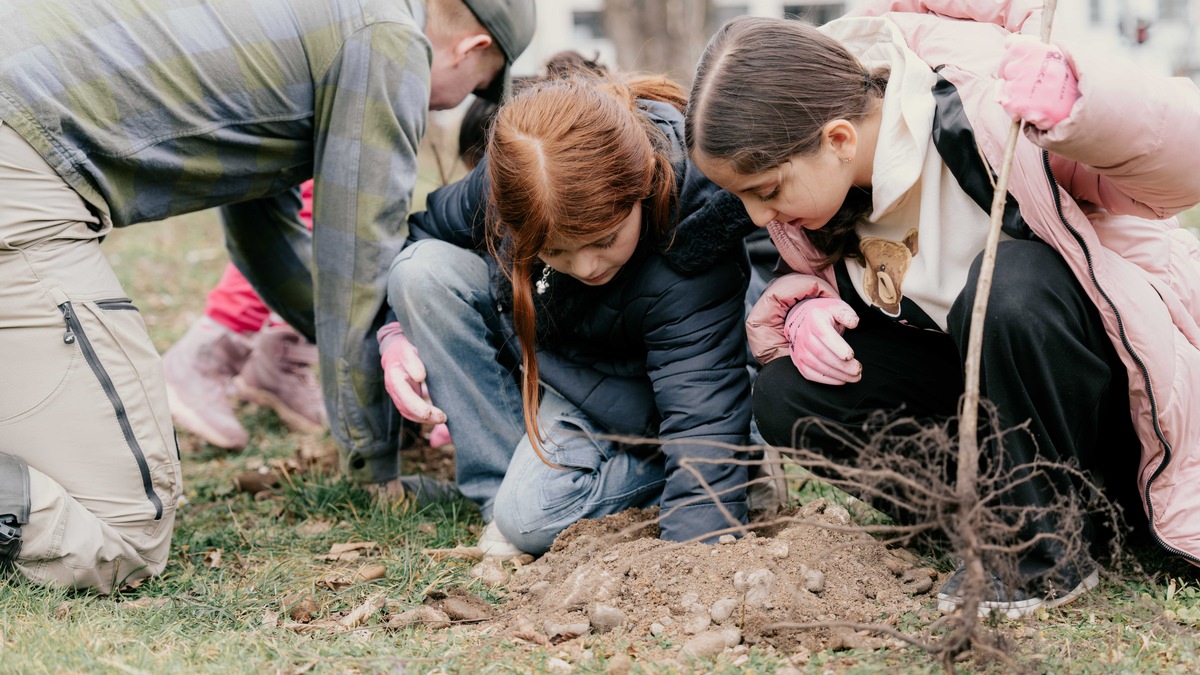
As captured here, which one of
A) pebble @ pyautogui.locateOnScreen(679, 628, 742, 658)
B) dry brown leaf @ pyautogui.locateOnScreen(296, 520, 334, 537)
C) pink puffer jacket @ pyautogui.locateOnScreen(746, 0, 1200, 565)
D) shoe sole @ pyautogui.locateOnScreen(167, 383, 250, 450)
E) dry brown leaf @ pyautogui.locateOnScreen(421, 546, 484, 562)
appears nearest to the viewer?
pink puffer jacket @ pyautogui.locateOnScreen(746, 0, 1200, 565)

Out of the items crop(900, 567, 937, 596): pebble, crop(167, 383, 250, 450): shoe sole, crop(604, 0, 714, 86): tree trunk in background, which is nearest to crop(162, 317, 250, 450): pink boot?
crop(167, 383, 250, 450): shoe sole

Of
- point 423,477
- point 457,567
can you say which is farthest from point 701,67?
point 423,477

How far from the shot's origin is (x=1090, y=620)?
80.8 inches

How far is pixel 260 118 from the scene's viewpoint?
2725 mm

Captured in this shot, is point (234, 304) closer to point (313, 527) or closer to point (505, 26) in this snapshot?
point (313, 527)

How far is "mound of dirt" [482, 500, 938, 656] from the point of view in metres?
2.04

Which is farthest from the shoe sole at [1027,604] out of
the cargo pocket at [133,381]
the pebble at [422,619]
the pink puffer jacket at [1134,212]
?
the cargo pocket at [133,381]

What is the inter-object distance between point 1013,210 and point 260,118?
187cm

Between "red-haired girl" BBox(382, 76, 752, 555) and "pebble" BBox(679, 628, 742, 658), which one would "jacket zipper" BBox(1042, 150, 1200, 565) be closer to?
"red-haired girl" BBox(382, 76, 752, 555)

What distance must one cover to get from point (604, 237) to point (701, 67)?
43cm

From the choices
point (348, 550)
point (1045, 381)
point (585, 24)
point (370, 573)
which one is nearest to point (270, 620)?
point (370, 573)

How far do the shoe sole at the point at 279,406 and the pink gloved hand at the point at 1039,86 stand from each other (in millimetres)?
2807

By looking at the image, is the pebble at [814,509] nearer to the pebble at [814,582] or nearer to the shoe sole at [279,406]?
the pebble at [814,582]

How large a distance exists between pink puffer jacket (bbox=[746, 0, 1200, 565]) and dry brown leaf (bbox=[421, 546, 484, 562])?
152cm
